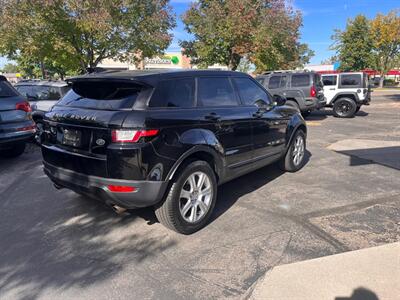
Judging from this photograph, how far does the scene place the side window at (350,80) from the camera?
14477 mm

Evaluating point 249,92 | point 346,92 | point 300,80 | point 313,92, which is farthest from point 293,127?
point 346,92

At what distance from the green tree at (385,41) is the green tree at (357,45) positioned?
893 mm

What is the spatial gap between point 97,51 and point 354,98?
1109 cm

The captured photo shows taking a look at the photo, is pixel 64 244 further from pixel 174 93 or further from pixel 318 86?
pixel 318 86

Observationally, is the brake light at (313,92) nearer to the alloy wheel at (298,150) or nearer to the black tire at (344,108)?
the black tire at (344,108)

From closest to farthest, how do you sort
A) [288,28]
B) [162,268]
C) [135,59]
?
[162,268], [135,59], [288,28]

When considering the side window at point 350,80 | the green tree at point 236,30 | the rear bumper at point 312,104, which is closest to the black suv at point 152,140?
the rear bumper at point 312,104

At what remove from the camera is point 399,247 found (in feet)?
10.6

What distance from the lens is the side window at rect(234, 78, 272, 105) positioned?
466 cm

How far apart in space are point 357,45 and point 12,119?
51.1m

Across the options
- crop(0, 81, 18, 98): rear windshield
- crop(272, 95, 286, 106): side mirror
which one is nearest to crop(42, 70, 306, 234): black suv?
crop(272, 95, 286, 106): side mirror

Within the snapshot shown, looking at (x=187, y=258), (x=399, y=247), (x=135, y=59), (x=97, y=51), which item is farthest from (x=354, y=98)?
(x=187, y=258)

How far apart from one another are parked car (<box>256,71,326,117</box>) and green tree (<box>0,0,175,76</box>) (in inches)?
197

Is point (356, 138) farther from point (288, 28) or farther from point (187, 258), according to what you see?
point (288, 28)
